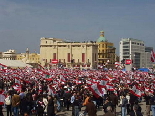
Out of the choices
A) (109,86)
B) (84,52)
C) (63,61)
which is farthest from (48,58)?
(109,86)

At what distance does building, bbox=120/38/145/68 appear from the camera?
525 feet

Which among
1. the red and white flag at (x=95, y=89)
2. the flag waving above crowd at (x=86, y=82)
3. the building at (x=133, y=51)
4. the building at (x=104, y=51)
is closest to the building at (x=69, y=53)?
the building at (x=104, y=51)

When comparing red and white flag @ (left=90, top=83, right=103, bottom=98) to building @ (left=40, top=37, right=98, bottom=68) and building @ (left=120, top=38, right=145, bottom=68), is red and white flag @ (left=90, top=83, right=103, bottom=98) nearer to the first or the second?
building @ (left=40, top=37, right=98, bottom=68)

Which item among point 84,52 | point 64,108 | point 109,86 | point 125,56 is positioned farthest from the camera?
point 125,56

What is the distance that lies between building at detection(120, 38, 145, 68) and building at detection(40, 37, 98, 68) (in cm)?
4712

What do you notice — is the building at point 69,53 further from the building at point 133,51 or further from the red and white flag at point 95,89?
the red and white flag at point 95,89

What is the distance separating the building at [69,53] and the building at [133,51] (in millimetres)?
47122

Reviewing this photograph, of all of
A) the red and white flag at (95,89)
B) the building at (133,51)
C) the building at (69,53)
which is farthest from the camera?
the building at (133,51)

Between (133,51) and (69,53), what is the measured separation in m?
57.7

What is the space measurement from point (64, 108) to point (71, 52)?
9701cm

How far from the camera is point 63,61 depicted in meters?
115

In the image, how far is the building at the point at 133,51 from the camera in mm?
160000

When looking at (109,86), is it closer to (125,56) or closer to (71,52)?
(71,52)

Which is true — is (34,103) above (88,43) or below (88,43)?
below
